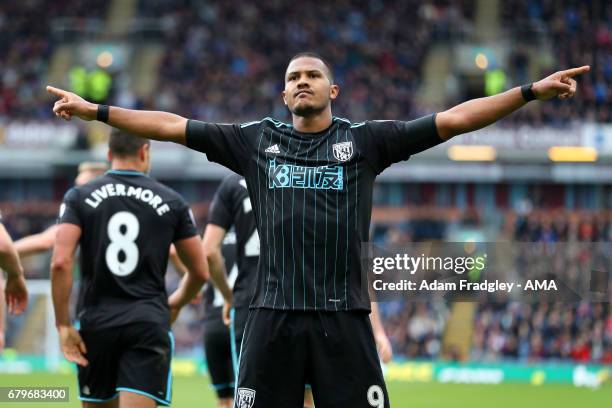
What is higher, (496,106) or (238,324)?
(496,106)

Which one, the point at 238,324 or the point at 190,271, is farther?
the point at 238,324

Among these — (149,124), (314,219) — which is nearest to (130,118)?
(149,124)

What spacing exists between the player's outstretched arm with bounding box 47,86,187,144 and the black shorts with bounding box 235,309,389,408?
995mm

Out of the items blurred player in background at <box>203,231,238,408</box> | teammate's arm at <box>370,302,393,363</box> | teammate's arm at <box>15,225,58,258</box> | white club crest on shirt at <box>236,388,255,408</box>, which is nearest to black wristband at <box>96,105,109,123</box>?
white club crest on shirt at <box>236,388,255,408</box>

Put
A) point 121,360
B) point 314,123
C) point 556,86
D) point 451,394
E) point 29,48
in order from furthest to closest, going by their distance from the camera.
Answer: point 29,48, point 451,394, point 121,360, point 314,123, point 556,86

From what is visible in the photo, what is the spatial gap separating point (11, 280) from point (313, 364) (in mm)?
2151

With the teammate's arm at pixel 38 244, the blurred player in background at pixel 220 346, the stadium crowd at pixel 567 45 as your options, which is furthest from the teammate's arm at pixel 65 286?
the stadium crowd at pixel 567 45

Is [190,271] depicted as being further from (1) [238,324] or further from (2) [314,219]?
(2) [314,219]

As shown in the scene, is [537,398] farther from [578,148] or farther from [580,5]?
[580,5]

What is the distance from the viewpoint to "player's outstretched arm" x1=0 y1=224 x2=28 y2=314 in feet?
19.6

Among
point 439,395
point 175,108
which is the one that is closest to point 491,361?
point 439,395

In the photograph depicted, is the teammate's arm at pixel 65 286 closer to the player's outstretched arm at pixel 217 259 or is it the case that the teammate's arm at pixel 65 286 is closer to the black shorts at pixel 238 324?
the black shorts at pixel 238 324

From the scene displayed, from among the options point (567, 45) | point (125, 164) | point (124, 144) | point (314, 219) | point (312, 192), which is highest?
point (567, 45)

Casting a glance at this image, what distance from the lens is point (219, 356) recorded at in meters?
8.01
